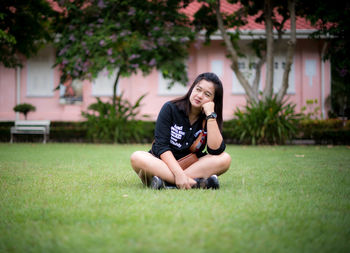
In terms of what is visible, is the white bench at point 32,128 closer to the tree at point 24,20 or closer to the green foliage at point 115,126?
the green foliage at point 115,126

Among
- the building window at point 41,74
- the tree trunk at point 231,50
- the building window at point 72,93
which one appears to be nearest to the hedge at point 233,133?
the tree trunk at point 231,50

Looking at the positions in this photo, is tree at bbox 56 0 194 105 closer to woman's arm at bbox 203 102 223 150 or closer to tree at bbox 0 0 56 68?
tree at bbox 0 0 56 68

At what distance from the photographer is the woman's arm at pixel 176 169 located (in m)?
3.75

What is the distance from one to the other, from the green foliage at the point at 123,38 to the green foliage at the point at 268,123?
2.54 m

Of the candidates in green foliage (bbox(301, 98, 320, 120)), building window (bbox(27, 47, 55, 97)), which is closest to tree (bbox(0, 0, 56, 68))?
building window (bbox(27, 47, 55, 97))

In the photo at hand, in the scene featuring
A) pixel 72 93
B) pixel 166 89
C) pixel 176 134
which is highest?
pixel 166 89

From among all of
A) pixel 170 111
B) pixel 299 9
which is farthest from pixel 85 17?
pixel 170 111

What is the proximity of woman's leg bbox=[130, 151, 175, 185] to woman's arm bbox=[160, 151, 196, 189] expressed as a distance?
0.07 meters

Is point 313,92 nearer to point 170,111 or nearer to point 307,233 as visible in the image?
point 170,111

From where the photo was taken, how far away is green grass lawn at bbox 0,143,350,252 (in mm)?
2111

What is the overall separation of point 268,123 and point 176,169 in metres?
9.02

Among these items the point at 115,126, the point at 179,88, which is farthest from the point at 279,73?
the point at 115,126

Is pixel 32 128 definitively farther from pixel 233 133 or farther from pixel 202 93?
pixel 202 93

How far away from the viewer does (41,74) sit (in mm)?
18375
